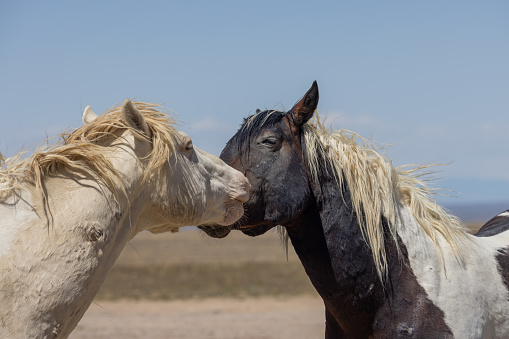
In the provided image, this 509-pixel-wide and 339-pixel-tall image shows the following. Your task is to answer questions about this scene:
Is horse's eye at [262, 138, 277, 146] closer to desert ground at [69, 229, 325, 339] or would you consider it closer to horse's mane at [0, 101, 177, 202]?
horse's mane at [0, 101, 177, 202]

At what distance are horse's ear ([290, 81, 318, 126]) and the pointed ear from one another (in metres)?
1.32

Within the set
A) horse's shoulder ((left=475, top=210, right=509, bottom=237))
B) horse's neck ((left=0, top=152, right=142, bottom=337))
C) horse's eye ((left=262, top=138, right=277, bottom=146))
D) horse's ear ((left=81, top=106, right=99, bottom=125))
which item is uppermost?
horse's ear ((left=81, top=106, right=99, bottom=125))

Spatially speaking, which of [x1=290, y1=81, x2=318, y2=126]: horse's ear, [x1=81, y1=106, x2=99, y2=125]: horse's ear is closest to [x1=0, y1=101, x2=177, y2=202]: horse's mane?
[x1=81, y1=106, x2=99, y2=125]: horse's ear

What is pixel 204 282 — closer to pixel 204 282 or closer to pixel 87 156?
pixel 204 282

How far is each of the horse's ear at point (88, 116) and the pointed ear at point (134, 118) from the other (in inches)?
12.8

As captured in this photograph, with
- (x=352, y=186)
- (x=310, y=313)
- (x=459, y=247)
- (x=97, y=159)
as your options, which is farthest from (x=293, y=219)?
(x=310, y=313)

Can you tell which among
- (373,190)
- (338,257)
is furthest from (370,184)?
(338,257)

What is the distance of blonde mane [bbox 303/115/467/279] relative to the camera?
3.71 m

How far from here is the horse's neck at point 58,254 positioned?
7.60 ft

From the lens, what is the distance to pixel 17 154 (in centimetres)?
272

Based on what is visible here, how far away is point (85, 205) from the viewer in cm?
250

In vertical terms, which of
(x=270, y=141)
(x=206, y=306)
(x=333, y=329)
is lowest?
(x=206, y=306)

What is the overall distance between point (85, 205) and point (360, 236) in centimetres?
184

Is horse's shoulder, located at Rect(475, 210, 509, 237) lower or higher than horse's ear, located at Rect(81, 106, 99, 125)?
lower
